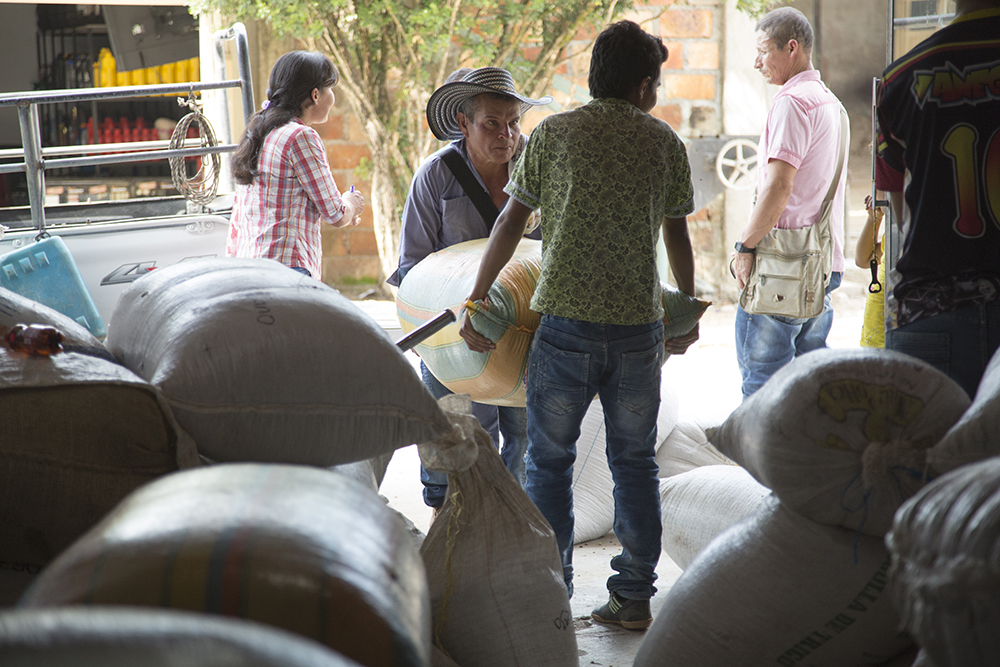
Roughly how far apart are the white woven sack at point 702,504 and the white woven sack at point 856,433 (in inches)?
25.9

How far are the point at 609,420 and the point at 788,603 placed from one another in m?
0.78

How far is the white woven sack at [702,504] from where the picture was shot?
2086 millimetres

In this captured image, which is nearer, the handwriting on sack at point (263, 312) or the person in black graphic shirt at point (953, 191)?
the handwriting on sack at point (263, 312)

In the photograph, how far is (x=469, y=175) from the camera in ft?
8.23

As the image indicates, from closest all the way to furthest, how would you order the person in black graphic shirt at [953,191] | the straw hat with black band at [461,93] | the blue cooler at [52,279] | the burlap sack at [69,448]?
the burlap sack at [69,448], the person in black graphic shirt at [953,191], the blue cooler at [52,279], the straw hat with black band at [461,93]

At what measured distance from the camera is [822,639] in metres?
1.44

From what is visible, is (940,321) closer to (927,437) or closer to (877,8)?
(927,437)

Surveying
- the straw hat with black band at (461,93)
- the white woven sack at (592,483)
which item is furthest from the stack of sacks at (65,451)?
the white woven sack at (592,483)

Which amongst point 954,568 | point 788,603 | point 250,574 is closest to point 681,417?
point 788,603

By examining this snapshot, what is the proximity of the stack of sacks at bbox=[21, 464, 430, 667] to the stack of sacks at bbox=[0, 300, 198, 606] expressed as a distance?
0.50 metres

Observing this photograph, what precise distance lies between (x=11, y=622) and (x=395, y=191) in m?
5.78

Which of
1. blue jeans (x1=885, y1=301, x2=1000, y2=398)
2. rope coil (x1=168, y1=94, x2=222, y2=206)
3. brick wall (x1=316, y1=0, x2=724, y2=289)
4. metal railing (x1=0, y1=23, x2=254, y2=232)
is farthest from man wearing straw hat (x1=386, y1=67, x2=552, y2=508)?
brick wall (x1=316, y1=0, x2=724, y2=289)

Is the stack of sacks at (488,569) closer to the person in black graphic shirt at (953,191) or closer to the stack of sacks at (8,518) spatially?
the stack of sacks at (8,518)

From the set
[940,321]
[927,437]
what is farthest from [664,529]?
[927,437]
